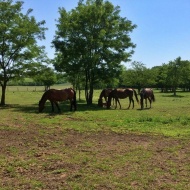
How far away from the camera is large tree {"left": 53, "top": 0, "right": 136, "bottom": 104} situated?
26.4 meters

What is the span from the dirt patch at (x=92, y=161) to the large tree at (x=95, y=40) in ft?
53.7

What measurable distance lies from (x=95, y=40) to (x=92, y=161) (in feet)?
64.6

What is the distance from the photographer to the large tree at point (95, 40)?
2644 cm

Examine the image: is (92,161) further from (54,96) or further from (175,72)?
(175,72)

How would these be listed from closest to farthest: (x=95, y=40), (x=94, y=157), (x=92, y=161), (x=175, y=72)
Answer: (x=92, y=161)
(x=94, y=157)
(x=95, y=40)
(x=175, y=72)

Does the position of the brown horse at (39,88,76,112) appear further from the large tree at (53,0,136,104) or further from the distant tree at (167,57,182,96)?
the distant tree at (167,57,182,96)

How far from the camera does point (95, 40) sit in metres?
25.8

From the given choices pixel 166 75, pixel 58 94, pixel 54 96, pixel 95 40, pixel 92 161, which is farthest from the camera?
pixel 166 75

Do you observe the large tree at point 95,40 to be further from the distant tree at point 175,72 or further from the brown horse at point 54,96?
the distant tree at point 175,72

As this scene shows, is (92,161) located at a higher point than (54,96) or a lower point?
lower

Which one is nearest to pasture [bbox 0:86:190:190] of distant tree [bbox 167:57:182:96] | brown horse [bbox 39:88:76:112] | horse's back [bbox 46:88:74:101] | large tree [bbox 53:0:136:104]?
brown horse [bbox 39:88:76:112]

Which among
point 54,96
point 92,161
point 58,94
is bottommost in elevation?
point 92,161

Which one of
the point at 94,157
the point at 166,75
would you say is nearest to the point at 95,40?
the point at 94,157

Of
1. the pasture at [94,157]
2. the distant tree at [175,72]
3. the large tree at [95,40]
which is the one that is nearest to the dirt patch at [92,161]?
the pasture at [94,157]
